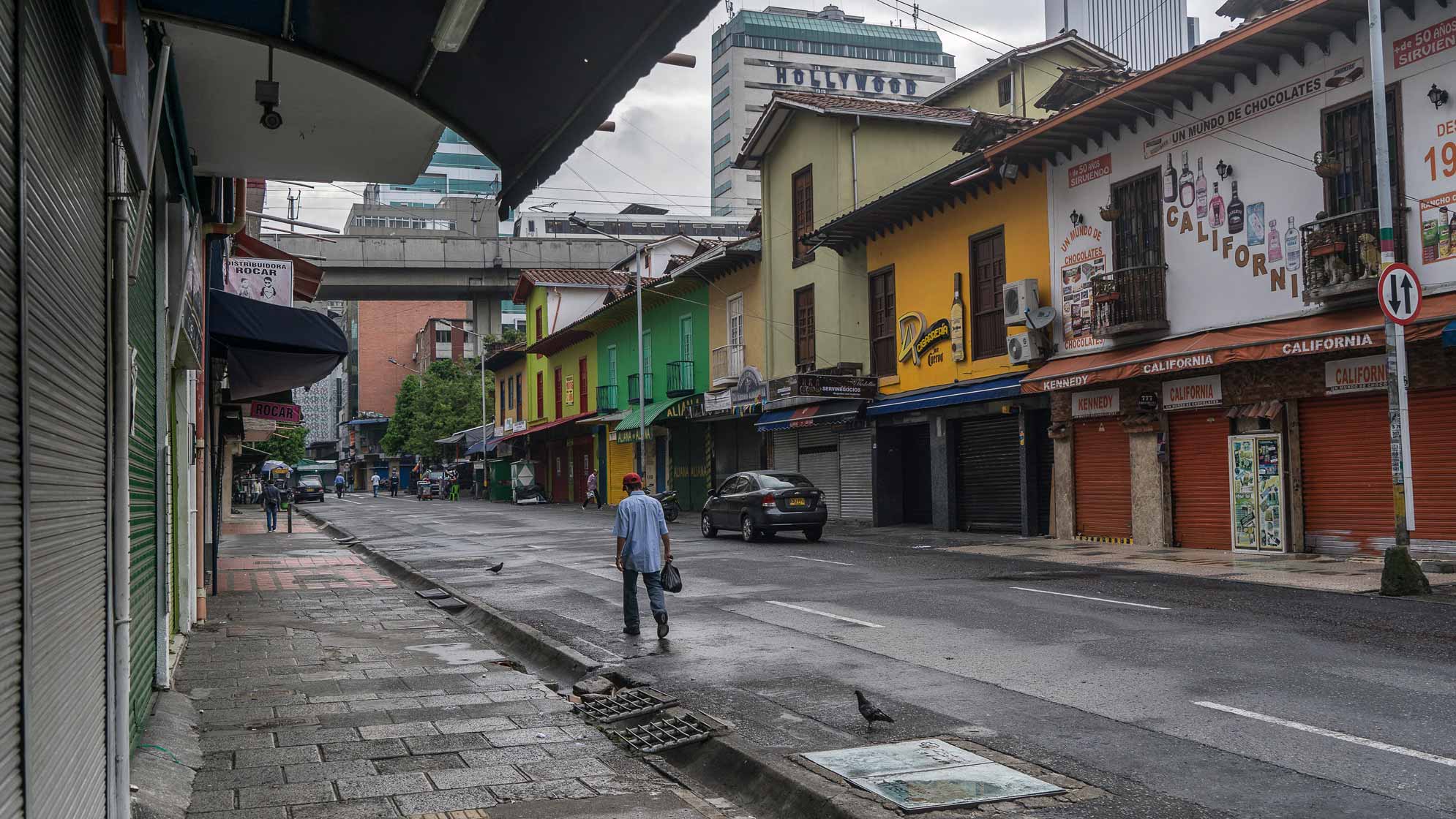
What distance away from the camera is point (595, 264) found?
62.7m

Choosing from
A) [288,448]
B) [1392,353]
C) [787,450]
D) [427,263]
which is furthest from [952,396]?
[288,448]

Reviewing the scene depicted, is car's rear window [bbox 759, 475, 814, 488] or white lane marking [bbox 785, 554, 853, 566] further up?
car's rear window [bbox 759, 475, 814, 488]

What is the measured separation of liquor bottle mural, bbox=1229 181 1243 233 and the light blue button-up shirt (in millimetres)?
11925

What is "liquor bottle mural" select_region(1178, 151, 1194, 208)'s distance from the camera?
63.1 feet

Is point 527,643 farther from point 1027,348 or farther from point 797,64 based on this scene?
point 797,64

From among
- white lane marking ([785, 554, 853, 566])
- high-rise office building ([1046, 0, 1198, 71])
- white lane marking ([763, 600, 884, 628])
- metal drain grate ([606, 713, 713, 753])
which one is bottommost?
metal drain grate ([606, 713, 713, 753])

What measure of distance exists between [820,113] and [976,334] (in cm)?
823

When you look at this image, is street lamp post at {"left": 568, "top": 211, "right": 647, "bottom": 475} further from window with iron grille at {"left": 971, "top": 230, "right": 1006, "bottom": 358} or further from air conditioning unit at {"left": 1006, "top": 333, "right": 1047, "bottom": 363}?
air conditioning unit at {"left": 1006, "top": 333, "right": 1047, "bottom": 363}

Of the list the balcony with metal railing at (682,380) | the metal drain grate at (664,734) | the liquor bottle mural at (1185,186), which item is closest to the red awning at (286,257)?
the metal drain grate at (664,734)

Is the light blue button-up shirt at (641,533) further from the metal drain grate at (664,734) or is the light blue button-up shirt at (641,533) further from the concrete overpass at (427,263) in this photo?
the concrete overpass at (427,263)

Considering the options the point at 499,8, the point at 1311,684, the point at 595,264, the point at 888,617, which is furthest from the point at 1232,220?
the point at 595,264

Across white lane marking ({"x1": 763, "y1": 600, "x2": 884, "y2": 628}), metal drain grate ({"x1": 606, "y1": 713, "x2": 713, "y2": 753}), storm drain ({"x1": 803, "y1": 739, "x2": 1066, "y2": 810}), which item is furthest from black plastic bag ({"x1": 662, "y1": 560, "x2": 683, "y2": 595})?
storm drain ({"x1": 803, "y1": 739, "x2": 1066, "y2": 810})

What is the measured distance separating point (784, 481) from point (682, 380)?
1592cm

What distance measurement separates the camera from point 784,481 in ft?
77.0
